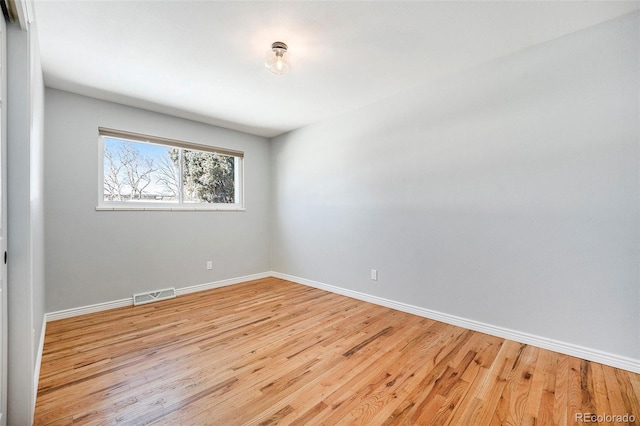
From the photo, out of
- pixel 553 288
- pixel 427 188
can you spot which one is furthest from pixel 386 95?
pixel 553 288

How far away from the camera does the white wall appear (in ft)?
6.23

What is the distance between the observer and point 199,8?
1757 millimetres

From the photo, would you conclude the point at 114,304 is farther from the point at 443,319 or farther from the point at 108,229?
the point at 443,319

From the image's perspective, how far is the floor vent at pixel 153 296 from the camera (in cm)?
325

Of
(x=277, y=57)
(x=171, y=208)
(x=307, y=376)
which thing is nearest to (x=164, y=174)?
(x=171, y=208)

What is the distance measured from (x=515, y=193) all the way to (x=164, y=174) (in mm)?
3898

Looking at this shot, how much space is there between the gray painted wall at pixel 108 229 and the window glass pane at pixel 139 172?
0.59ft

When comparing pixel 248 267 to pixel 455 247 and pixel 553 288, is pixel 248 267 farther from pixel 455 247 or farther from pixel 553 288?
pixel 553 288

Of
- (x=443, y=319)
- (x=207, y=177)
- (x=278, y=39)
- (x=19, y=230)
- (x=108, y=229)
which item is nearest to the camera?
(x=19, y=230)

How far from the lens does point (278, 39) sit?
2.06 meters

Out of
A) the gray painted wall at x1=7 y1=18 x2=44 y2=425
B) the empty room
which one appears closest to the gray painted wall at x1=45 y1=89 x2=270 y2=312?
the empty room

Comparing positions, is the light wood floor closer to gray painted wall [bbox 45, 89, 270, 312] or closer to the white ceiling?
gray painted wall [bbox 45, 89, 270, 312]

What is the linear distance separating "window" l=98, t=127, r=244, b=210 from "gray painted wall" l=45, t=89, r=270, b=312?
11 cm

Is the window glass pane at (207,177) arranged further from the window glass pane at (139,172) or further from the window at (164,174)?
the window glass pane at (139,172)
